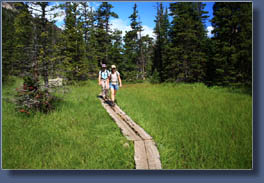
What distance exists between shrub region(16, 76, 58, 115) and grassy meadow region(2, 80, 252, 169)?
23 cm

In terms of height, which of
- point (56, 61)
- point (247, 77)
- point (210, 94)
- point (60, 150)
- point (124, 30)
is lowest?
point (60, 150)

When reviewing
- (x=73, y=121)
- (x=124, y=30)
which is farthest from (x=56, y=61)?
(x=124, y=30)

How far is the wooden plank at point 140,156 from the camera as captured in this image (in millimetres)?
2760

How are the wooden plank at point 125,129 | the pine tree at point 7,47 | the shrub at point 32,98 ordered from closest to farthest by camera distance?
1. the wooden plank at point 125,129
2. the pine tree at point 7,47
3. the shrub at point 32,98

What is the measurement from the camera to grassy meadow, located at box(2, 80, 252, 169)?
2.91 metres

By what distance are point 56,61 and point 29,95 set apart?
1426 mm

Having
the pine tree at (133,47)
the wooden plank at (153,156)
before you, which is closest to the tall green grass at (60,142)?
the wooden plank at (153,156)

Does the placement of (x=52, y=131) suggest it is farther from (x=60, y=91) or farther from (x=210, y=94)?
(x=210, y=94)

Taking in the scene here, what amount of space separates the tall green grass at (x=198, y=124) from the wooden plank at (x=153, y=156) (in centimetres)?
14

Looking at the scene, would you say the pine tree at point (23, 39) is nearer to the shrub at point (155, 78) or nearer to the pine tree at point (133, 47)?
the pine tree at point (133, 47)

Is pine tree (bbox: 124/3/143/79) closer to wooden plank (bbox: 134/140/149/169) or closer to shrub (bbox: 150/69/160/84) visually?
shrub (bbox: 150/69/160/84)

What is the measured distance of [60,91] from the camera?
5.42m

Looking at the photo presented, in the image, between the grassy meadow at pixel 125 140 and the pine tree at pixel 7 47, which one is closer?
the grassy meadow at pixel 125 140

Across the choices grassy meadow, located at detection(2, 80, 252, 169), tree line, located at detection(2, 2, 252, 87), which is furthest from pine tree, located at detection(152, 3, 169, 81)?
grassy meadow, located at detection(2, 80, 252, 169)
